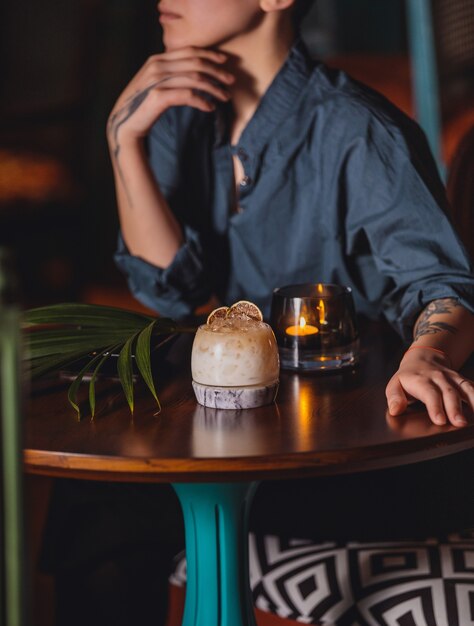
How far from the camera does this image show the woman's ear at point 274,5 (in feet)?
4.80

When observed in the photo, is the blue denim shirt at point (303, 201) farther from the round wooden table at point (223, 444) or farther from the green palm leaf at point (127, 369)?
the green palm leaf at point (127, 369)

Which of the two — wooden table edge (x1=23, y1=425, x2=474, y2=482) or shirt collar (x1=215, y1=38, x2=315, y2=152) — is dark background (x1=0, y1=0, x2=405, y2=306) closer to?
shirt collar (x1=215, y1=38, x2=315, y2=152)

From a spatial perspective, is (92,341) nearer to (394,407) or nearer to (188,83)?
(394,407)

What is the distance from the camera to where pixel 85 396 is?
1.03 metres

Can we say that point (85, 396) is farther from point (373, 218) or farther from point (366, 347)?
point (373, 218)

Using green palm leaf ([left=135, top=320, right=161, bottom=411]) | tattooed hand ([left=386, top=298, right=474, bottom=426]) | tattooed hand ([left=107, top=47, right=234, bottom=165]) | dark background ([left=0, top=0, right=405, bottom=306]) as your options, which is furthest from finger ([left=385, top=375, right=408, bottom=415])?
dark background ([left=0, top=0, right=405, bottom=306])

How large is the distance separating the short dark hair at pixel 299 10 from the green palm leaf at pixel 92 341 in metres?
0.64

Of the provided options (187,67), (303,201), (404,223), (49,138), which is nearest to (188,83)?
(187,67)

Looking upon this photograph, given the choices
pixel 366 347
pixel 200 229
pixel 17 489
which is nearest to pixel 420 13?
pixel 200 229

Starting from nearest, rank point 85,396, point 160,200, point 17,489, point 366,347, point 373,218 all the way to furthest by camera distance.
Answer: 1. point 17,489
2. point 85,396
3. point 366,347
4. point 373,218
5. point 160,200

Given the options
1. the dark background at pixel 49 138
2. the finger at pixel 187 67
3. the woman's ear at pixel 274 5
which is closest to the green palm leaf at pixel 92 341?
the finger at pixel 187 67

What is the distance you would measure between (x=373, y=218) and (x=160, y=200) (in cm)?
35

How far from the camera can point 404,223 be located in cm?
132

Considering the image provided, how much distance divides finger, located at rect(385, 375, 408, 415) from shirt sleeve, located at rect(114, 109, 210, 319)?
605 millimetres
